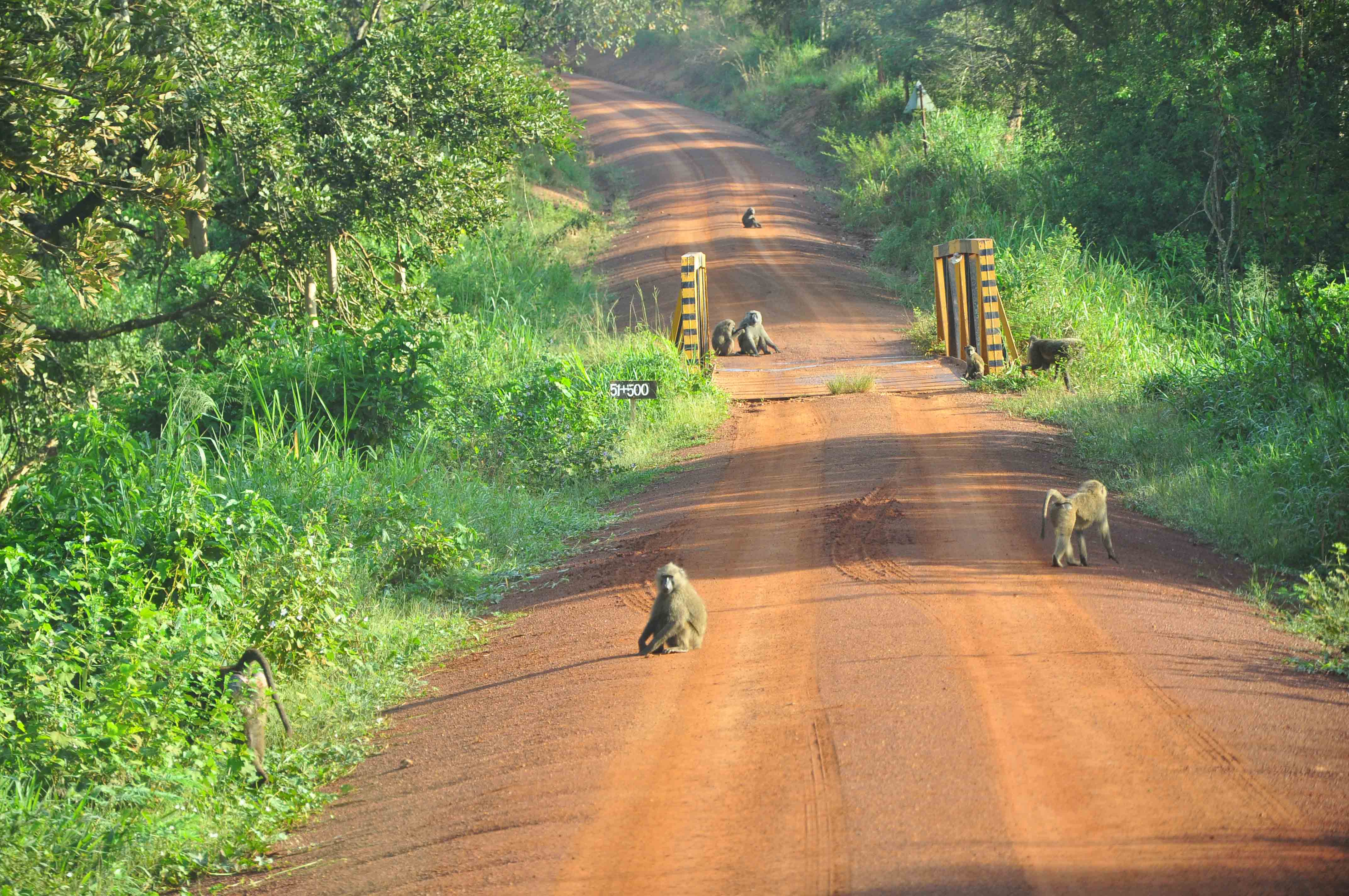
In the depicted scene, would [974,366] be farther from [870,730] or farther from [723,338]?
[870,730]

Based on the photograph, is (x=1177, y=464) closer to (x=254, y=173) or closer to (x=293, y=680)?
(x=293, y=680)

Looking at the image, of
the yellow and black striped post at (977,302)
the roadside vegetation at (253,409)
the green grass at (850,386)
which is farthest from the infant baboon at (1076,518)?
the yellow and black striped post at (977,302)

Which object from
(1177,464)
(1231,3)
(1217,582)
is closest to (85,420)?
(1217,582)

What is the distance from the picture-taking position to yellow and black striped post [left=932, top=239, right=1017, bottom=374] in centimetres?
1562

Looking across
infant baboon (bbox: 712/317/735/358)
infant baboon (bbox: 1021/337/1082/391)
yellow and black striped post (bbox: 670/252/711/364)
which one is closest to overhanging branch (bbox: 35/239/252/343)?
yellow and black striped post (bbox: 670/252/711/364)

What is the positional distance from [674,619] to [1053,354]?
964 cm

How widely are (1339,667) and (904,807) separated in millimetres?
3018

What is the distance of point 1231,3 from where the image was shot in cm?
1362

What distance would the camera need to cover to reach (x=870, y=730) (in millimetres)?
5656

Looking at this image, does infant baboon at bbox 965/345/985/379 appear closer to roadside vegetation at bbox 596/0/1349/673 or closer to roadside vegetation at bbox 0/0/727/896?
roadside vegetation at bbox 596/0/1349/673

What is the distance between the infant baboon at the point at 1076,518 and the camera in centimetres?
812

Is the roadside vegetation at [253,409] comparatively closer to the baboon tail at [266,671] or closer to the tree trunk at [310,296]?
the tree trunk at [310,296]

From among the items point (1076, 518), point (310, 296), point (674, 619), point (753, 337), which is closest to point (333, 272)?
point (310, 296)

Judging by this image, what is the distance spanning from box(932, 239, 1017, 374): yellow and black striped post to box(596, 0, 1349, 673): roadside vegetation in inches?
26.0
